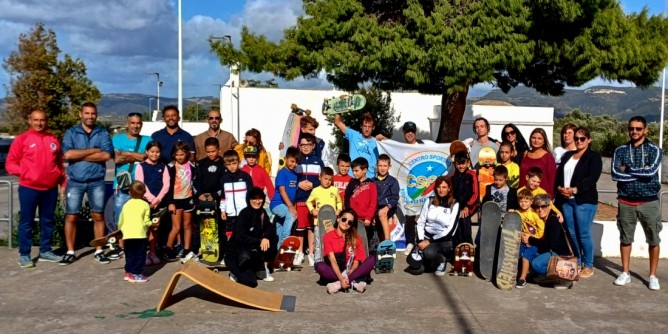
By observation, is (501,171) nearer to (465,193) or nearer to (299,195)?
(465,193)

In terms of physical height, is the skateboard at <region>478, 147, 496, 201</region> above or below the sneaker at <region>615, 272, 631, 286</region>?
above

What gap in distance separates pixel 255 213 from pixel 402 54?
5840mm

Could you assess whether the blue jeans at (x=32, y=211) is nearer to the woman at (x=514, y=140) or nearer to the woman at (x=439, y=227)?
the woman at (x=439, y=227)

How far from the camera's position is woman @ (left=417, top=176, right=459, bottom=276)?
24.0 feet

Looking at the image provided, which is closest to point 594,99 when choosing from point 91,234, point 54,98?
point 54,98

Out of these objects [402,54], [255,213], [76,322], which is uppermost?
[402,54]

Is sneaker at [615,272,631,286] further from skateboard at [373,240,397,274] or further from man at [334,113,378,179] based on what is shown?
man at [334,113,378,179]

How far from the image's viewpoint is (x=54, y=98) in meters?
25.1

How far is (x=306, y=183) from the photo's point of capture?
7.78 m

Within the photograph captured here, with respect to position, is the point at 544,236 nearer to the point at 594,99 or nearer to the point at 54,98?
the point at 54,98

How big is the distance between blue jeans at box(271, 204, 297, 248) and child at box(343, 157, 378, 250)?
77 centimetres

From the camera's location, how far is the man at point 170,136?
7.88 m

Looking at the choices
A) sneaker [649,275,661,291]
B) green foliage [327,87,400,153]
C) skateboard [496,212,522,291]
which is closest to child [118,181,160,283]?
skateboard [496,212,522,291]

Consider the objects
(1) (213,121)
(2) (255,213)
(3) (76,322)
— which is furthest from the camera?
(1) (213,121)
